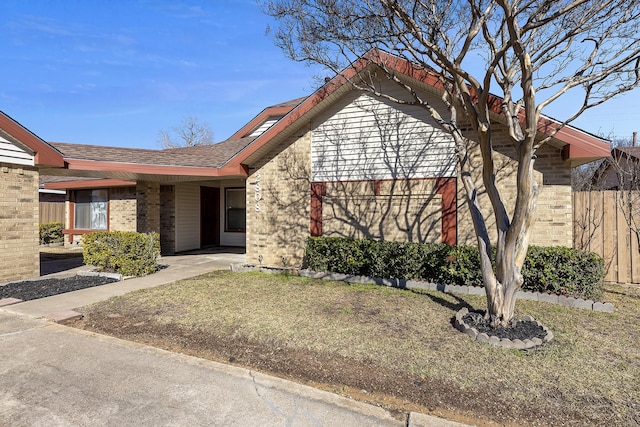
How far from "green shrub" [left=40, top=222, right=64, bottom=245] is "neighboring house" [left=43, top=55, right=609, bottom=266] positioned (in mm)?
8717

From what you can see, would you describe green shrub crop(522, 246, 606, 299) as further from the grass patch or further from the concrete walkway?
the grass patch

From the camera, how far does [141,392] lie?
344 cm

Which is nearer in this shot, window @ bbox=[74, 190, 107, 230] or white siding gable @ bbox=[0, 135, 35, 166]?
white siding gable @ bbox=[0, 135, 35, 166]

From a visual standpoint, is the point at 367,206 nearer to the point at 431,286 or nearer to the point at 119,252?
the point at 431,286

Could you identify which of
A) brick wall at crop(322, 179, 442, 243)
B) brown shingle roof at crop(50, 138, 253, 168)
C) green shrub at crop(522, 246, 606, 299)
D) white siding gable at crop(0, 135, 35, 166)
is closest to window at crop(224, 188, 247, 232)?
brown shingle roof at crop(50, 138, 253, 168)

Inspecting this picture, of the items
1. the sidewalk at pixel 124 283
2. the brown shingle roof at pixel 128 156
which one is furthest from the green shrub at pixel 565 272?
the brown shingle roof at pixel 128 156

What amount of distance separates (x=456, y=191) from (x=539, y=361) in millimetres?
4892

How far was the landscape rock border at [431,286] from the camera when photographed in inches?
242

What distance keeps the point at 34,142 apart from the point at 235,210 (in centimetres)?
787

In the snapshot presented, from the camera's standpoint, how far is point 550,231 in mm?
7691

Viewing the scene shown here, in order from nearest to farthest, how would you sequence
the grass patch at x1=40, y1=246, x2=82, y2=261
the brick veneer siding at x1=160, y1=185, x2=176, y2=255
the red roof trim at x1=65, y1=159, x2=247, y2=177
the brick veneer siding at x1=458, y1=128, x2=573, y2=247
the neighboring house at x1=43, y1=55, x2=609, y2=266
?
the brick veneer siding at x1=458, y1=128, x2=573, y2=247 < the neighboring house at x1=43, y1=55, x2=609, y2=266 < the red roof trim at x1=65, y1=159, x2=247, y2=177 < the grass patch at x1=40, y1=246, x2=82, y2=261 < the brick veneer siding at x1=160, y1=185, x2=176, y2=255

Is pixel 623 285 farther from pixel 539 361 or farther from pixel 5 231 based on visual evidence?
pixel 5 231

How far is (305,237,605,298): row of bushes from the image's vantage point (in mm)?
6582

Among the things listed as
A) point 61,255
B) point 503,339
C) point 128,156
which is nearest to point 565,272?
point 503,339
